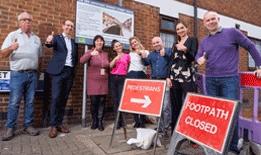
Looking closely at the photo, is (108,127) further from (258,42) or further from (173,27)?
(258,42)

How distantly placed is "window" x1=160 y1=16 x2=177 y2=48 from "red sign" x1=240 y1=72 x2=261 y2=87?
15.1 ft

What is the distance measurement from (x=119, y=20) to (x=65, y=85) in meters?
1.94

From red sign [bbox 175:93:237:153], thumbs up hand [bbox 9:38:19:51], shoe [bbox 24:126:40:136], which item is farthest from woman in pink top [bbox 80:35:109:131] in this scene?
red sign [bbox 175:93:237:153]

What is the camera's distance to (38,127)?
20.7ft

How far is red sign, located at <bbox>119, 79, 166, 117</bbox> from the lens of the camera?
4.55 m

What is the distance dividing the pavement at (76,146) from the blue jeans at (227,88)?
57cm

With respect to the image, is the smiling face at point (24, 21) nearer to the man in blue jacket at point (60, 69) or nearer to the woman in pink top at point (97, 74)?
the man in blue jacket at point (60, 69)

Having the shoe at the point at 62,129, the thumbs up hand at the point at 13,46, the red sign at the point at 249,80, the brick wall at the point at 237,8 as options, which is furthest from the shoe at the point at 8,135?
the brick wall at the point at 237,8

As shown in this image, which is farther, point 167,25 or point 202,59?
point 167,25

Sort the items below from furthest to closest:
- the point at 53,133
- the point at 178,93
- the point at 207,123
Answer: the point at 53,133
the point at 178,93
the point at 207,123

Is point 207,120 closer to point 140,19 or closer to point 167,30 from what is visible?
point 140,19

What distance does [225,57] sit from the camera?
436 cm

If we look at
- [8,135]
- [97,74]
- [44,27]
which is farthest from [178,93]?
[44,27]

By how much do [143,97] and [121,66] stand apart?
1695mm
